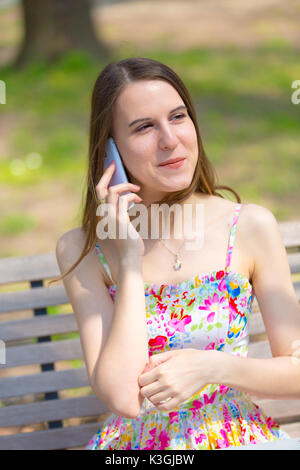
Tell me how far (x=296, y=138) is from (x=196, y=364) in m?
6.78

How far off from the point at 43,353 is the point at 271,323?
1.21 meters

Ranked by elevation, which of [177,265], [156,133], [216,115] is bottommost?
[177,265]

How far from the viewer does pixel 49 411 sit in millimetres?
3229

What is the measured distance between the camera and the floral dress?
260cm

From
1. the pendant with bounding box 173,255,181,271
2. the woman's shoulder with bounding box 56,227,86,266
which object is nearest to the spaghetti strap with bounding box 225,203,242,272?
the pendant with bounding box 173,255,181,271

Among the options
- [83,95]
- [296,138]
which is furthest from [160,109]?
[83,95]

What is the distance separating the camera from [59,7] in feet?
34.1

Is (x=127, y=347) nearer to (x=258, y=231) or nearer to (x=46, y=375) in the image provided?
(x=258, y=231)

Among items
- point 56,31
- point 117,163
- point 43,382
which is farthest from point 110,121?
point 56,31

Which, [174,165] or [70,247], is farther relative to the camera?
[70,247]

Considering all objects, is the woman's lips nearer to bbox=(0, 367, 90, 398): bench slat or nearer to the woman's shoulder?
the woman's shoulder

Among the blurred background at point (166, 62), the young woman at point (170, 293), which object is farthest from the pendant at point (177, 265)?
the blurred background at point (166, 62)

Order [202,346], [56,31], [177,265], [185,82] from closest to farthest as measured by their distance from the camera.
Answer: [202,346]
[177,265]
[185,82]
[56,31]

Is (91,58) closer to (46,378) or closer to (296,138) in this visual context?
(296,138)
